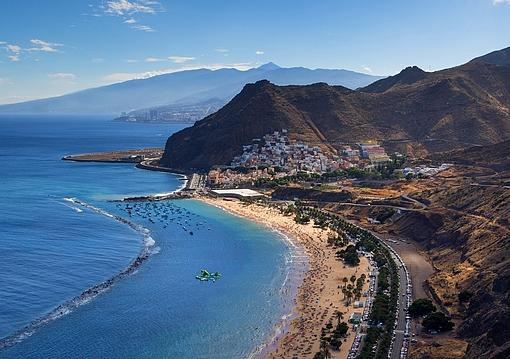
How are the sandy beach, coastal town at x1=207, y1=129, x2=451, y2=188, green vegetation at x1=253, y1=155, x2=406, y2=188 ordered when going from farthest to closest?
coastal town at x1=207, y1=129, x2=451, y2=188, green vegetation at x1=253, y1=155, x2=406, y2=188, the sandy beach

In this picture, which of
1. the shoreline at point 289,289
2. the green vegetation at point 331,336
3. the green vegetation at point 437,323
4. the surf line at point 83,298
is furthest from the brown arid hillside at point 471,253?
the surf line at point 83,298

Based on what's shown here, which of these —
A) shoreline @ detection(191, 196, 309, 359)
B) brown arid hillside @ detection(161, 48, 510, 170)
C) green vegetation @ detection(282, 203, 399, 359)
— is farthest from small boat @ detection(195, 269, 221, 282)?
brown arid hillside @ detection(161, 48, 510, 170)

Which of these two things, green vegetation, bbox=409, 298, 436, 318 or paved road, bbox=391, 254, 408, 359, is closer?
paved road, bbox=391, 254, 408, 359

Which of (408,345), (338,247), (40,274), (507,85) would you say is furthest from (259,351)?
(507,85)

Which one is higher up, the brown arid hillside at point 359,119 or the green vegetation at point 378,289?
the brown arid hillside at point 359,119

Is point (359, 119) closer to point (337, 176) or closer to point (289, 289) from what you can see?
point (337, 176)

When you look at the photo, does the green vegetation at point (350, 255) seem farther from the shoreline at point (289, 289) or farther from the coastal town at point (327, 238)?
the shoreline at point (289, 289)

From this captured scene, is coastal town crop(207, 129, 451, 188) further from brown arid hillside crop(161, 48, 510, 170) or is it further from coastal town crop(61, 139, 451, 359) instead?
brown arid hillside crop(161, 48, 510, 170)
